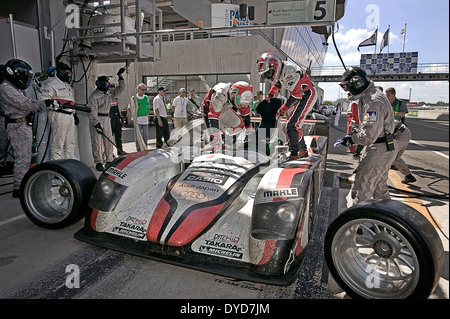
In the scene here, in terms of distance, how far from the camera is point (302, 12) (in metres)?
3.56

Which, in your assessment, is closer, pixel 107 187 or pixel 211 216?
pixel 211 216

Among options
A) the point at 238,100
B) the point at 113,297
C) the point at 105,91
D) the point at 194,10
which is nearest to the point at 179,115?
the point at 105,91

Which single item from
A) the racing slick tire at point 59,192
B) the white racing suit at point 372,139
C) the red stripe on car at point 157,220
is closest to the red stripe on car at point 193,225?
the red stripe on car at point 157,220

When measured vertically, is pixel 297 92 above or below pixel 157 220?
above

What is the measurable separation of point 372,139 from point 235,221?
166cm

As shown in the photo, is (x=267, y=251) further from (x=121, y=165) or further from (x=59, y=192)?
(x=59, y=192)

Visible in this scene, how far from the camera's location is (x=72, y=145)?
549 cm

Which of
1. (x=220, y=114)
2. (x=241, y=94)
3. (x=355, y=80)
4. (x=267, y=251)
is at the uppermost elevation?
(x=355, y=80)

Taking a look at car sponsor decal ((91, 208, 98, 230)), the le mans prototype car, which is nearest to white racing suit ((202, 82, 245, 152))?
the le mans prototype car

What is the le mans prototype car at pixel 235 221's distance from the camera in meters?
2.08

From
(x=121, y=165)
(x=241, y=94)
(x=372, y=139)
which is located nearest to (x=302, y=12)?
→ (x=241, y=94)

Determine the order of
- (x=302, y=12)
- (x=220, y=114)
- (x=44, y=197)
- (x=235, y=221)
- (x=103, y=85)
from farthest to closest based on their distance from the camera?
(x=103, y=85)
(x=220, y=114)
(x=302, y=12)
(x=44, y=197)
(x=235, y=221)
